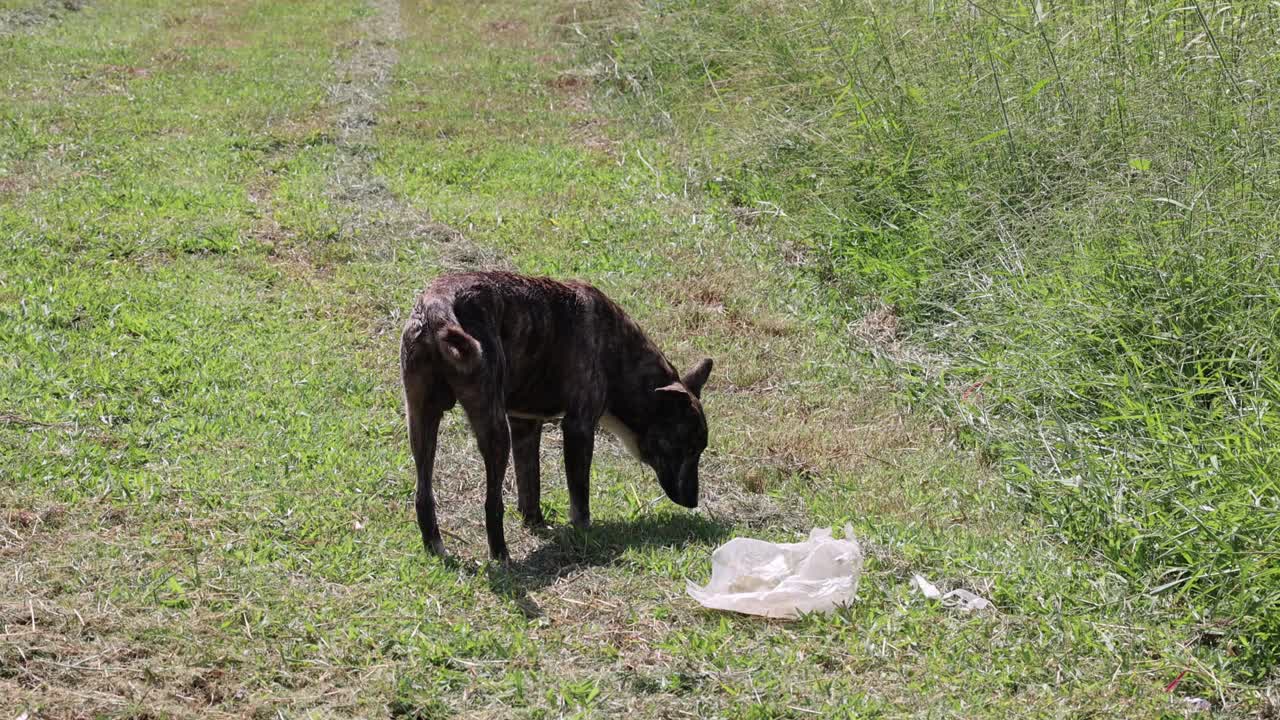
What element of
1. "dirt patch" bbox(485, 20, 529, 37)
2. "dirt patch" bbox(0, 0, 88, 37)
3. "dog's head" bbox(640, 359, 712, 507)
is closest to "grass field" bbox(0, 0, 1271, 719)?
"dog's head" bbox(640, 359, 712, 507)

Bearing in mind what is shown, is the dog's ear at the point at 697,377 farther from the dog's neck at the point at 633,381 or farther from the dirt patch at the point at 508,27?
the dirt patch at the point at 508,27

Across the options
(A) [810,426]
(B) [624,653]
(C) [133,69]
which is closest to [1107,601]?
(B) [624,653]

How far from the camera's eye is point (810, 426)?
7895 millimetres

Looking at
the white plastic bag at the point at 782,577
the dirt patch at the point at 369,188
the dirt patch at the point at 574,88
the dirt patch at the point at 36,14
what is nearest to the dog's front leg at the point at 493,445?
the white plastic bag at the point at 782,577

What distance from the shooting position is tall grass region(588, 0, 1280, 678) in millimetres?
5984

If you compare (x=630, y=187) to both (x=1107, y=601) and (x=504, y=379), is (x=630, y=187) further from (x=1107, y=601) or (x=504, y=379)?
(x=1107, y=601)

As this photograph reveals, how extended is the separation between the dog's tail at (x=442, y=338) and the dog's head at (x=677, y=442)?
4.71ft

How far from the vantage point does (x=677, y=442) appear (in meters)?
6.80

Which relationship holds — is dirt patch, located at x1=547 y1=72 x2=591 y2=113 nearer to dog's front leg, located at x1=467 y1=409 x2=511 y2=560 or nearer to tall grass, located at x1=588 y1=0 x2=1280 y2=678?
Result: tall grass, located at x1=588 y1=0 x2=1280 y2=678

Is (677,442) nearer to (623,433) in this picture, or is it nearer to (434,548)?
(623,433)

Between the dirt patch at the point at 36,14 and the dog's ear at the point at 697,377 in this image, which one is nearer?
the dog's ear at the point at 697,377

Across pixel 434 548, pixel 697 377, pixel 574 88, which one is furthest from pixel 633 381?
pixel 574 88

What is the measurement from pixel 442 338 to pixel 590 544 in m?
1.33

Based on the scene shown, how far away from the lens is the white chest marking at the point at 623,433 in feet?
22.9
